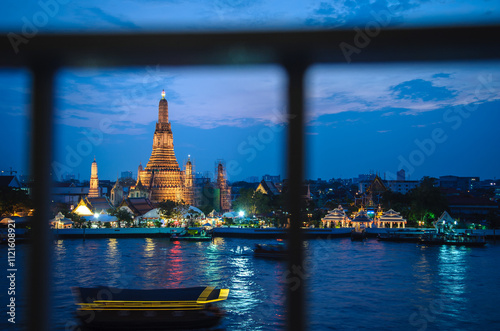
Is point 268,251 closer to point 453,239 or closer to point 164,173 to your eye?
point 453,239

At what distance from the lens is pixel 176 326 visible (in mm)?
6262

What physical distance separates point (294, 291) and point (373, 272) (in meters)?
11.8

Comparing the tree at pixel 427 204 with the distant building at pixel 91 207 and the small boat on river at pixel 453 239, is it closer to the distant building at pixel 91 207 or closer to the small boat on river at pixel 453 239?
the small boat on river at pixel 453 239

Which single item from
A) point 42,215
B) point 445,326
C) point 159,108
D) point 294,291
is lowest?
point 445,326

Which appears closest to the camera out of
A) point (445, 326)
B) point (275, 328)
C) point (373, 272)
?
point (275, 328)

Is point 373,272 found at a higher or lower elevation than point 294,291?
lower

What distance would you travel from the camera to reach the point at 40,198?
33.0 inches

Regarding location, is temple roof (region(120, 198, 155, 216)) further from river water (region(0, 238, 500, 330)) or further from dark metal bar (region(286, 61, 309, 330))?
dark metal bar (region(286, 61, 309, 330))

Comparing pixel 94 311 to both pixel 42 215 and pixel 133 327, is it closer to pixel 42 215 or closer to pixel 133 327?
pixel 133 327

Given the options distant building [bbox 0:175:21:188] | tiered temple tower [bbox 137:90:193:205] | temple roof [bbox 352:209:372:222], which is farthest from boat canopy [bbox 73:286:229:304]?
tiered temple tower [bbox 137:90:193:205]

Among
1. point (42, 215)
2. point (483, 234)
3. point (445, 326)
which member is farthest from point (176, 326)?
point (483, 234)

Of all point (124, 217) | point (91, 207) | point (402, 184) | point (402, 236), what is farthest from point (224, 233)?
point (402, 184)

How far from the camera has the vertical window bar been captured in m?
0.83

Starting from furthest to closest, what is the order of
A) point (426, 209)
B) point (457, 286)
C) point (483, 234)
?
1. point (426, 209)
2. point (483, 234)
3. point (457, 286)
